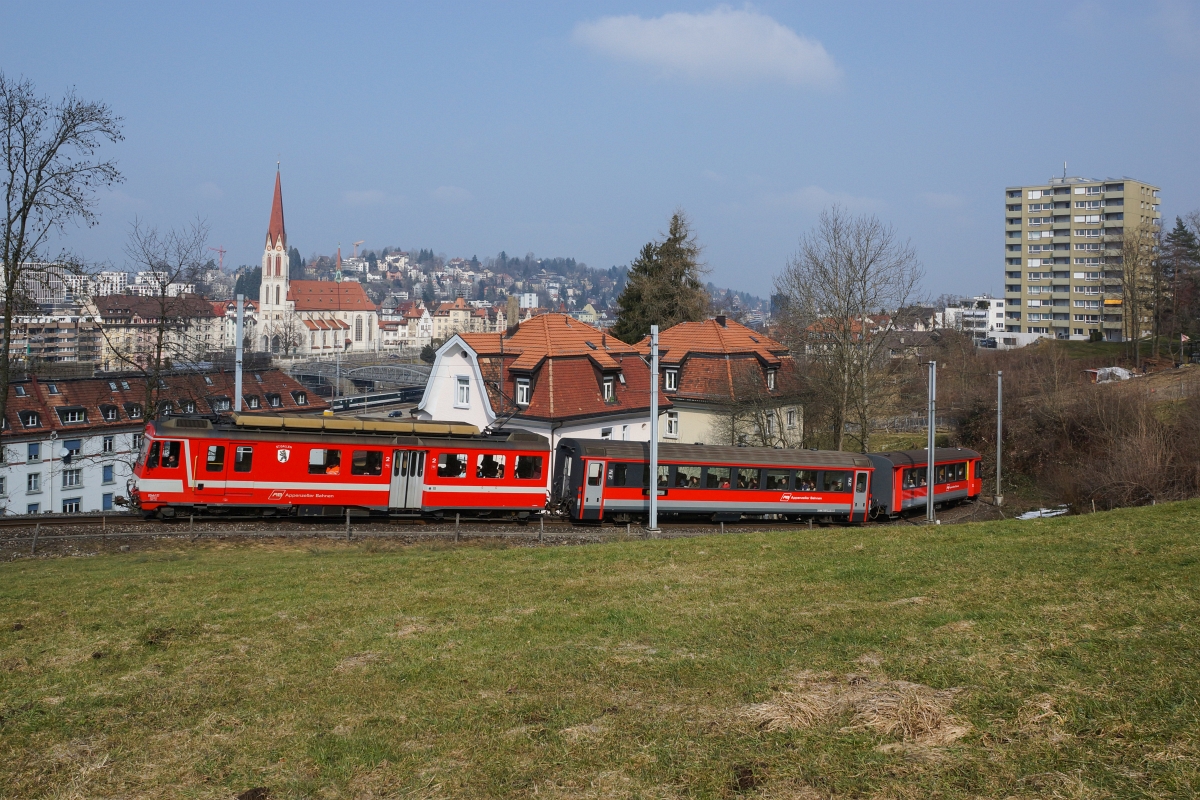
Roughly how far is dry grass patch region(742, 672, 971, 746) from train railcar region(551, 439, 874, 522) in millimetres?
17602

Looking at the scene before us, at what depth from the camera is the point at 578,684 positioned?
9820mm

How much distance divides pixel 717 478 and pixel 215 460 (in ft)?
46.5

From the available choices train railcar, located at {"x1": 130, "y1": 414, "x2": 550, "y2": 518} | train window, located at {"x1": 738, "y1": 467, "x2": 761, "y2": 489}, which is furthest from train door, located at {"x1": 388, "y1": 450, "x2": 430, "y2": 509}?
train window, located at {"x1": 738, "y1": 467, "x2": 761, "y2": 489}

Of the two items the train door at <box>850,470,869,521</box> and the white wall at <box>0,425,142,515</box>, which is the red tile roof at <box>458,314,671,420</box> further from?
the white wall at <box>0,425,142,515</box>

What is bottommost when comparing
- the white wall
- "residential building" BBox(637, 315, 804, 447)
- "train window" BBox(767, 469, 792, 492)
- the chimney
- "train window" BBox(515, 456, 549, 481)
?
the white wall

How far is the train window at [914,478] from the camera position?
33219 millimetres

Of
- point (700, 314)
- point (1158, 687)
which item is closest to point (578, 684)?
point (1158, 687)

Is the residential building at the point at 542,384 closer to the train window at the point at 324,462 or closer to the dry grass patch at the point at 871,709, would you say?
the train window at the point at 324,462

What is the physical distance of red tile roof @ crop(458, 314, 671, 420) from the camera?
38.0 meters

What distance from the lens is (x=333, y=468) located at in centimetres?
2466

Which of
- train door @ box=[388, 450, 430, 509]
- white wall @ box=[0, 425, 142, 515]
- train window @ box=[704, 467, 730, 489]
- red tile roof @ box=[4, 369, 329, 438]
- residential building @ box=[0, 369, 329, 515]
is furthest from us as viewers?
red tile roof @ box=[4, 369, 329, 438]

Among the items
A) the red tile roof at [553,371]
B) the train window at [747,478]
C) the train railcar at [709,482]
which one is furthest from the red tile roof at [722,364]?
the train window at [747,478]

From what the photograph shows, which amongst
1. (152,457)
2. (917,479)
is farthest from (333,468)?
(917,479)

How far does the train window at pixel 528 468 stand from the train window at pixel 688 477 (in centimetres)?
421
